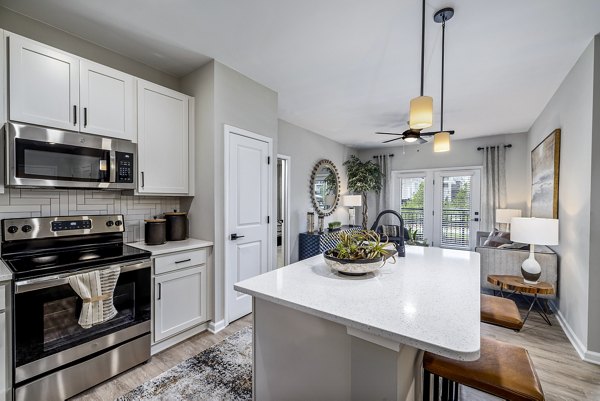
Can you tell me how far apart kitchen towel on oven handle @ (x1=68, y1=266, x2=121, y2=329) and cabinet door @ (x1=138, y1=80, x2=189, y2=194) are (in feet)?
2.76

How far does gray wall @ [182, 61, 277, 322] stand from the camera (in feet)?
8.72

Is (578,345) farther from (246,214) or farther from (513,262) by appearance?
(246,214)

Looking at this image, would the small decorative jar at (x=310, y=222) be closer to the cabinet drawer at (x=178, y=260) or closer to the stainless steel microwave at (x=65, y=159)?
the cabinet drawer at (x=178, y=260)

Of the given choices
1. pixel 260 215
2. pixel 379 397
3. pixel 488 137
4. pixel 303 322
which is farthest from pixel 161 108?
pixel 488 137

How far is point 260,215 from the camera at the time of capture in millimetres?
3176

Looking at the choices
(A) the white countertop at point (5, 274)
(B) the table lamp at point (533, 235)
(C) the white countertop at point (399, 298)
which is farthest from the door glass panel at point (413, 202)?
(A) the white countertop at point (5, 274)

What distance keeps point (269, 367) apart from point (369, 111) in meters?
3.73

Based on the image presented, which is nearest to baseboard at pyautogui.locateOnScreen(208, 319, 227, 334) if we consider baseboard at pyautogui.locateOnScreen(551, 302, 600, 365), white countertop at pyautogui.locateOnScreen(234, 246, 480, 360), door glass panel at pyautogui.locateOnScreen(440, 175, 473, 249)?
white countertop at pyautogui.locateOnScreen(234, 246, 480, 360)

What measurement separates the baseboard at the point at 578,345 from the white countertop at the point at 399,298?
1475 mm

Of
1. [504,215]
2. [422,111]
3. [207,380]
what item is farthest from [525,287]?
[207,380]

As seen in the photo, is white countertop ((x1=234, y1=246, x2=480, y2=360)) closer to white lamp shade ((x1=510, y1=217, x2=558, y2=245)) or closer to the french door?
white lamp shade ((x1=510, y1=217, x2=558, y2=245))

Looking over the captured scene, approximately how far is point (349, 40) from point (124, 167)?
2199mm

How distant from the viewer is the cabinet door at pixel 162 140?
244cm

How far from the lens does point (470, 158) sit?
19.1 ft
